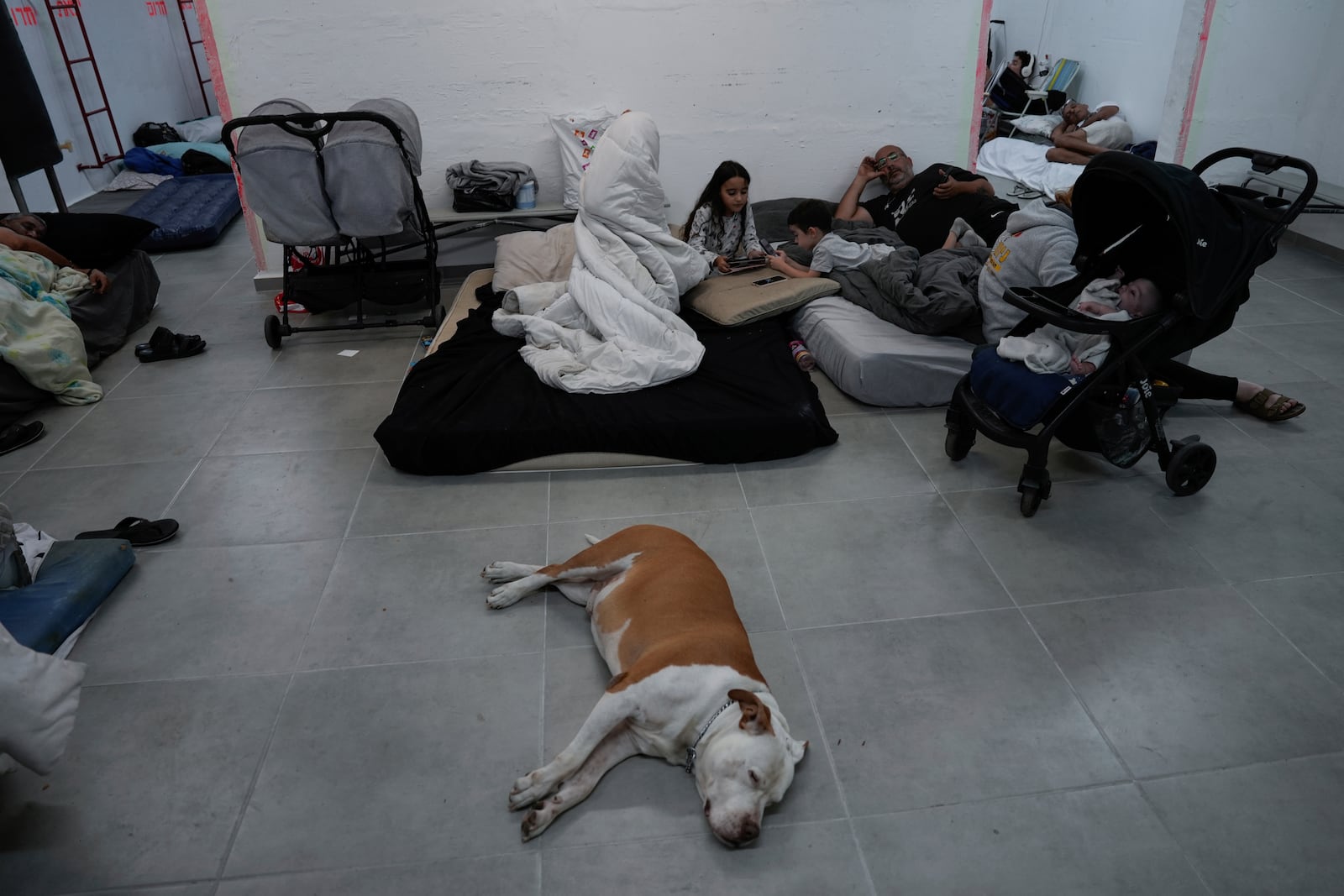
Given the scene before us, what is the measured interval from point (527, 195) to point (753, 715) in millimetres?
4042

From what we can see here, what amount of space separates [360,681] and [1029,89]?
8.63 metres

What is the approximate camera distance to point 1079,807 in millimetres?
2002

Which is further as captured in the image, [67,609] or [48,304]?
[48,304]

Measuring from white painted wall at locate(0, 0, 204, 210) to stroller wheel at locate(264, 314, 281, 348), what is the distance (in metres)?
3.24

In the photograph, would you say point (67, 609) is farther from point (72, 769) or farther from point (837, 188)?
point (837, 188)

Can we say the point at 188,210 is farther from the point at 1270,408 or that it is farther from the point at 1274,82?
the point at 1274,82

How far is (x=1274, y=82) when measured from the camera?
5766mm

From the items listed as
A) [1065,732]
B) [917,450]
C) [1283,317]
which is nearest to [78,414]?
[917,450]

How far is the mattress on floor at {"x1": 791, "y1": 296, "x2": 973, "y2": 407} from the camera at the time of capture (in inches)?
147

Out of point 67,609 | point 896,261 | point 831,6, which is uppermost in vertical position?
point 831,6

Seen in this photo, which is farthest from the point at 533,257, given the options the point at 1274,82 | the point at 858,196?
the point at 1274,82

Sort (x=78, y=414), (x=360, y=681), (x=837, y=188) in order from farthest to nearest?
(x=837, y=188) < (x=78, y=414) < (x=360, y=681)

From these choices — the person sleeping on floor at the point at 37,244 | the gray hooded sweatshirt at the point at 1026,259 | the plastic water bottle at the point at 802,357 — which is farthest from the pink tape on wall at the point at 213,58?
the gray hooded sweatshirt at the point at 1026,259

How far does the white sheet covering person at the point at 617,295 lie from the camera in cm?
368
